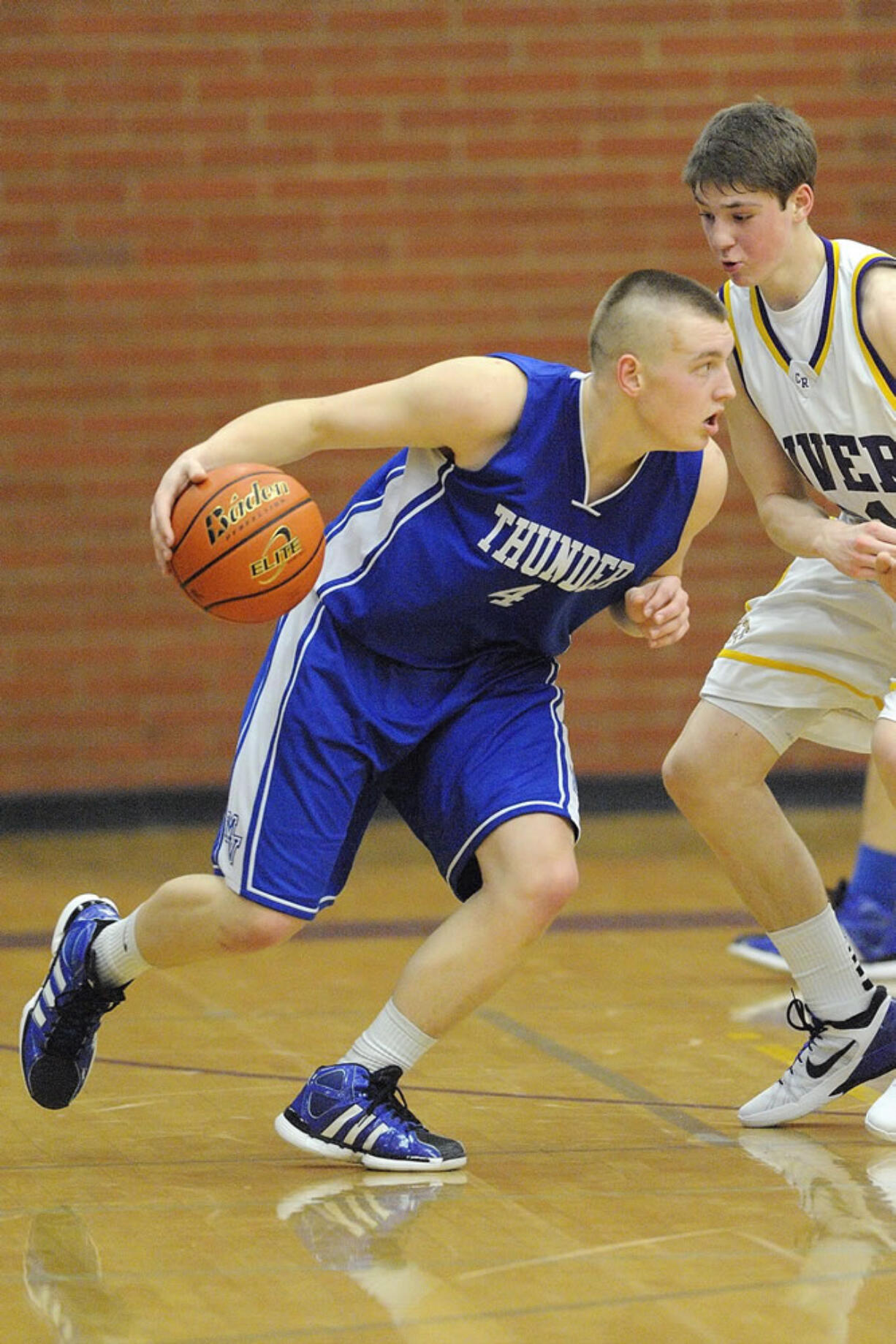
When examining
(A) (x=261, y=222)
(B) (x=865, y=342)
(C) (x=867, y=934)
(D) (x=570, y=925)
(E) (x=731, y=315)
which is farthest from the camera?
(A) (x=261, y=222)

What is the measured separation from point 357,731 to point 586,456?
577mm

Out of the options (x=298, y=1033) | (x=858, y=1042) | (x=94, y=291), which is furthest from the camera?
(x=94, y=291)

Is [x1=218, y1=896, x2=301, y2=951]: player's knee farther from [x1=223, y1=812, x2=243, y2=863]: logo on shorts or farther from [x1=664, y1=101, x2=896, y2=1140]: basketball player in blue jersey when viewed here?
[x1=664, y1=101, x2=896, y2=1140]: basketball player in blue jersey

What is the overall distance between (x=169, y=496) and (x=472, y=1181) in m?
1.13

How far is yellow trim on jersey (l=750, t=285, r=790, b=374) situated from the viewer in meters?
3.24

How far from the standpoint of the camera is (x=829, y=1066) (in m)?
3.23

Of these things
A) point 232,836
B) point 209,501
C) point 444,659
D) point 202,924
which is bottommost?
point 202,924

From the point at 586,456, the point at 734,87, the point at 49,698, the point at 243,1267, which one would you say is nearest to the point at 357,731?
the point at 586,456

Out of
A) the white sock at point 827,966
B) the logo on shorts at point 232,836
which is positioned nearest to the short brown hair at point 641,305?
the logo on shorts at point 232,836

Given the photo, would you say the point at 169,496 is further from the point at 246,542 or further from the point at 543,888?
the point at 543,888

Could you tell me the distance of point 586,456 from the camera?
3.02 meters

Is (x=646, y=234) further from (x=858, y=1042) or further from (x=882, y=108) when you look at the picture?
(x=858, y=1042)

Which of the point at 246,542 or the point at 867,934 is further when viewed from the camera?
the point at 867,934

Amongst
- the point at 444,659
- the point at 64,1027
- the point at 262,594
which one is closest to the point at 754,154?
the point at 444,659
